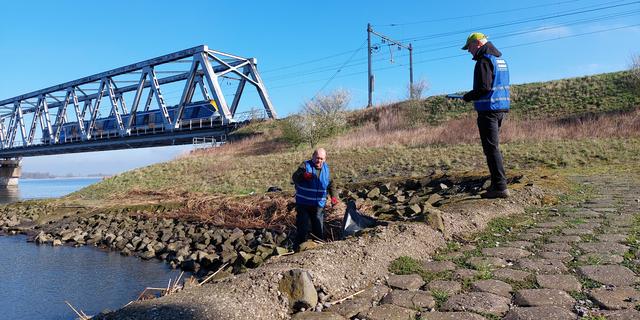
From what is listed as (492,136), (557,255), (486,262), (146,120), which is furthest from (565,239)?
(146,120)

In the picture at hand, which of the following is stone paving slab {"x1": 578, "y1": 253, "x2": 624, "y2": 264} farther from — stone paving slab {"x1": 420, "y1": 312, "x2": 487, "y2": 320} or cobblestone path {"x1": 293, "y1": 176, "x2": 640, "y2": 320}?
stone paving slab {"x1": 420, "y1": 312, "x2": 487, "y2": 320}

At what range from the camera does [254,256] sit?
5777 mm

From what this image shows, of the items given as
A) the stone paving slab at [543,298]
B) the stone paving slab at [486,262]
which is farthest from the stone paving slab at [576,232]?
the stone paving slab at [543,298]

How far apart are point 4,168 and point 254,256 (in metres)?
80.7

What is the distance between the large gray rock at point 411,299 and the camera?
111 inches

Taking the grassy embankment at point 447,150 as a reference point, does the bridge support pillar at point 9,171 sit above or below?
below

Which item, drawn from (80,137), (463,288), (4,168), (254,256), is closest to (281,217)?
(254,256)

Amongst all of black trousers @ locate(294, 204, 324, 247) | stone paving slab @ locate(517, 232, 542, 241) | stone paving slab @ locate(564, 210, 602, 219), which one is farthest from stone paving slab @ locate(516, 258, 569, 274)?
black trousers @ locate(294, 204, 324, 247)

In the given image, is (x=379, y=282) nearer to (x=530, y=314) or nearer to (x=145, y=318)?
(x=530, y=314)

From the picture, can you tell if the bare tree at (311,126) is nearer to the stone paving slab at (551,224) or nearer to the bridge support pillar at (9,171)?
the stone paving slab at (551,224)

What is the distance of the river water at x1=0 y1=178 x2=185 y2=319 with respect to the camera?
6277 millimetres

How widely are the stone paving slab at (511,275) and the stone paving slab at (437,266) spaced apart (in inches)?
14.2

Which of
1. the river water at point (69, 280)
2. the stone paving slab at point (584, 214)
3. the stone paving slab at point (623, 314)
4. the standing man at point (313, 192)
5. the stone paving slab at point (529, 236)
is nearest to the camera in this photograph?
the stone paving slab at point (623, 314)

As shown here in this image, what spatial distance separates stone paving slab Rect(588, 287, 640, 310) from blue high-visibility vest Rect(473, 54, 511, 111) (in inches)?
120
